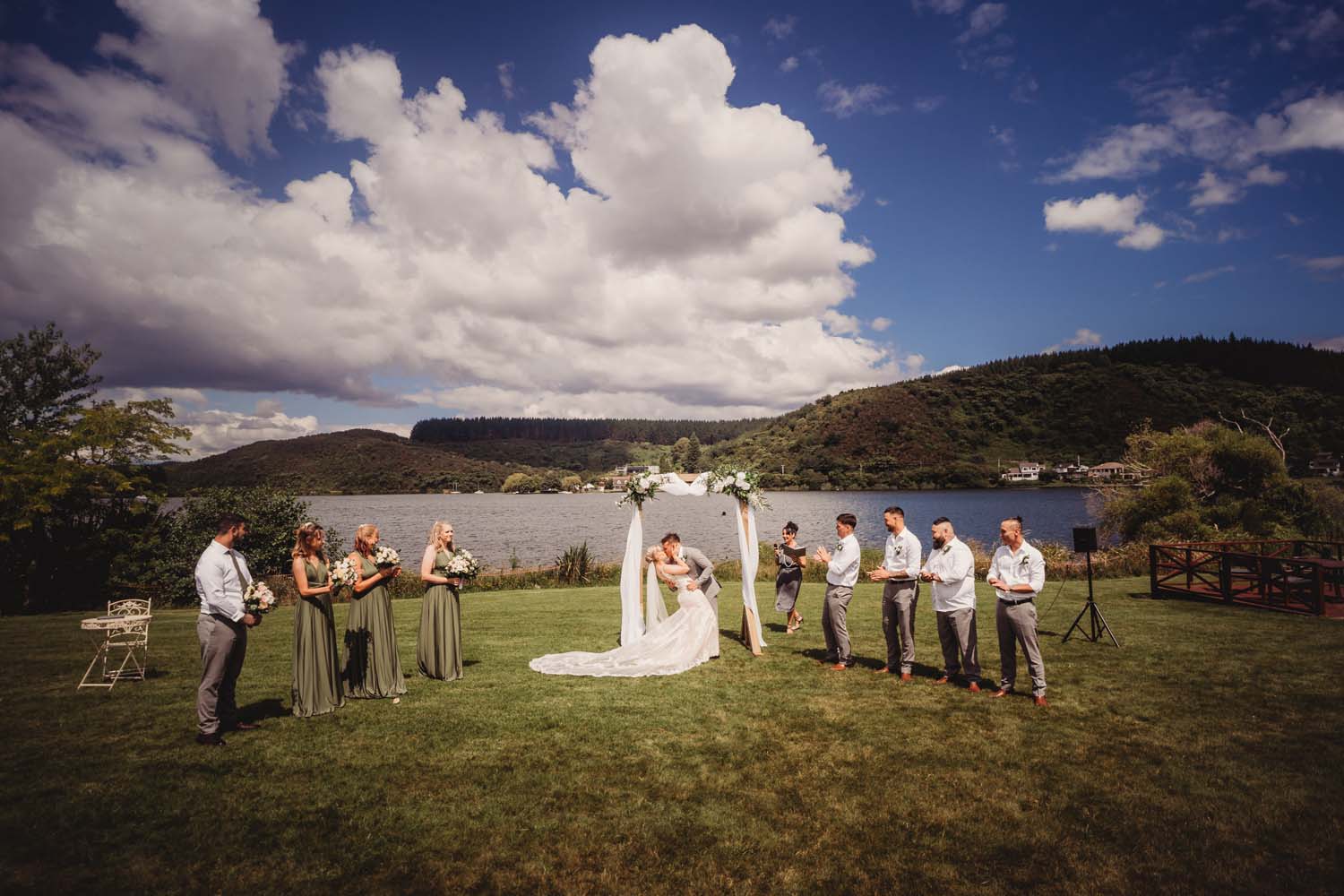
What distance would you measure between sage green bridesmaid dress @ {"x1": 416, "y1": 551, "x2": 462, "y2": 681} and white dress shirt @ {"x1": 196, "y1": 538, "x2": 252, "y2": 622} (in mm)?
2761

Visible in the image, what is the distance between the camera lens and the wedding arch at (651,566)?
35.8 ft

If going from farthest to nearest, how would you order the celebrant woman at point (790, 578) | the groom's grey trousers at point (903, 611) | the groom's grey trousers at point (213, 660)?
the celebrant woman at point (790, 578) → the groom's grey trousers at point (903, 611) → the groom's grey trousers at point (213, 660)

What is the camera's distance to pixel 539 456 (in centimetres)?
18438

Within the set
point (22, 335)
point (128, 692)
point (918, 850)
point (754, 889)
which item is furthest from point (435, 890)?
point (22, 335)

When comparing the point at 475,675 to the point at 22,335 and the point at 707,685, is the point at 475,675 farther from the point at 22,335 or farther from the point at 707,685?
the point at 22,335

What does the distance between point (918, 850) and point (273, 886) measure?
478 cm

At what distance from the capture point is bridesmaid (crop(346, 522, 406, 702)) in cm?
824

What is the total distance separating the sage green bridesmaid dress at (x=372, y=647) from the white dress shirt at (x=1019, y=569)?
817cm

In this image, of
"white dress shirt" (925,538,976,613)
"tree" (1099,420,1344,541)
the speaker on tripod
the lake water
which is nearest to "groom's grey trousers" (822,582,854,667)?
"white dress shirt" (925,538,976,613)

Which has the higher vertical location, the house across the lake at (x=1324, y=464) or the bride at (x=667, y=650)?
the house across the lake at (x=1324, y=464)

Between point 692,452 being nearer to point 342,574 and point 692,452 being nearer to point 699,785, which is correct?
point 342,574

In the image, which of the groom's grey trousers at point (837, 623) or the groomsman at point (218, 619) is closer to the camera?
the groomsman at point (218, 619)

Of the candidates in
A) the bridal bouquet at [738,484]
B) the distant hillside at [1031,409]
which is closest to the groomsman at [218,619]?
the bridal bouquet at [738,484]

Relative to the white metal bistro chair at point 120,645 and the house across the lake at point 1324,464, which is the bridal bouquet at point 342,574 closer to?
the white metal bistro chair at point 120,645
